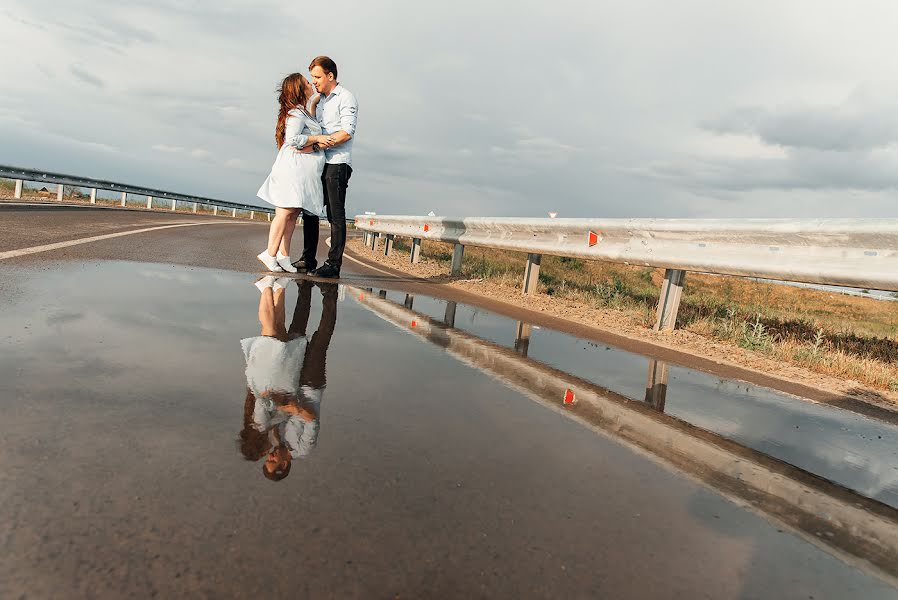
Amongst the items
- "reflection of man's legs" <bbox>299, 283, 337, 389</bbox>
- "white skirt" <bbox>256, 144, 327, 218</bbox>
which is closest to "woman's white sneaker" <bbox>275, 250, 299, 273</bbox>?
"white skirt" <bbox>256, 144, 327, 218</bbox>

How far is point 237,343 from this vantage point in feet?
13.1

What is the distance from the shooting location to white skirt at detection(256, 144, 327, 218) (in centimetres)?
820

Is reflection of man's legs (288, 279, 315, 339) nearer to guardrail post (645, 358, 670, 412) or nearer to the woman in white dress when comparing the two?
the woman in white dress

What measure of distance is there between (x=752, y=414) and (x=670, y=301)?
12.6 feet

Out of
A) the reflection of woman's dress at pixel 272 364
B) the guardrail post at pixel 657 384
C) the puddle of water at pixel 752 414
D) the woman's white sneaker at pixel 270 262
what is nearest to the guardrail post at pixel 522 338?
the puddle of water at pixel 752 414

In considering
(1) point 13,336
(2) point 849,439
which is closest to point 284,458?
(1) point 13,336

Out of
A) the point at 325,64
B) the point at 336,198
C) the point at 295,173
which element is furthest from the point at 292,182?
the point at 325,64

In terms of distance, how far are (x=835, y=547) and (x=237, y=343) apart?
3.15m

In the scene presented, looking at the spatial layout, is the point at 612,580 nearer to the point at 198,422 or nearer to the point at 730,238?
the point at 198,422

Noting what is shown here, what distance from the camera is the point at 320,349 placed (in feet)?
13.7

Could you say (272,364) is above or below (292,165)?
below

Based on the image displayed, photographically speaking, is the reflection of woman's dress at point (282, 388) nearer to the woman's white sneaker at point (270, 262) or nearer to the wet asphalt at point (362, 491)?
the wet asphalt at point (362, 491)

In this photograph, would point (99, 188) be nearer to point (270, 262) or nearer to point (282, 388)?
point (270, 262)

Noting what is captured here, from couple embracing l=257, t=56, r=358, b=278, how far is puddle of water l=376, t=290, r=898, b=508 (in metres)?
2.88
